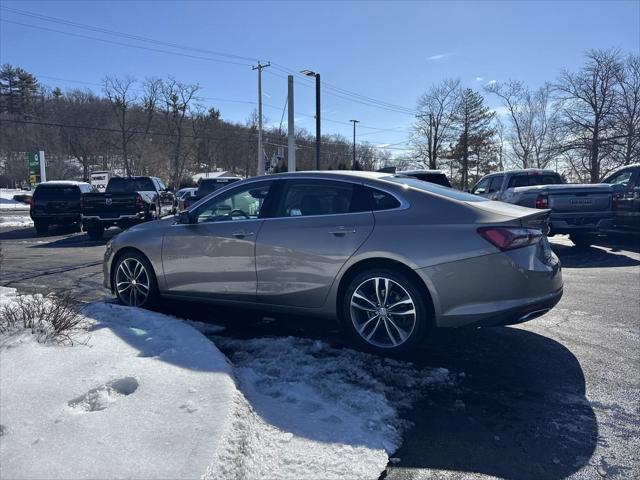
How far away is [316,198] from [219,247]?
118 centimetres

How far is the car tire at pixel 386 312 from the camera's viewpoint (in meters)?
4.04

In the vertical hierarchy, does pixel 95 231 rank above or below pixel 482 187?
below

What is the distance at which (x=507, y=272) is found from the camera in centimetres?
383

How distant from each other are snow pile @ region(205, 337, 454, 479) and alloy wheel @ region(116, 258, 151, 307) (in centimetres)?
159

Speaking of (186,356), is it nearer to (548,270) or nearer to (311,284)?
(311,284)

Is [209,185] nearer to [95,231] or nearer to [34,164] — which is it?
[95,231]

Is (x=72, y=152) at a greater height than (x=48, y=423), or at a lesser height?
greater

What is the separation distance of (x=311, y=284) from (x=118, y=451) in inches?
95.6

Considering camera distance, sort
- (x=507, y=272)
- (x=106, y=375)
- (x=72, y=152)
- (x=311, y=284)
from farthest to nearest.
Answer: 1. (x=72, y=152)
2. (x=311, y=284)
3. (x=507, y=272)
4. (x=106, y=375)

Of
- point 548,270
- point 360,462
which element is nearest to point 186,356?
point 360,462

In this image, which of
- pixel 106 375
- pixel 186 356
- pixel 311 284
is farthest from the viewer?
pixel 311 284

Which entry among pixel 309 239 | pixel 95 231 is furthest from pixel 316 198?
pixel 95 231

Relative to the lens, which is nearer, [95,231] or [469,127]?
[95,231]

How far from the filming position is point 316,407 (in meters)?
3.06
